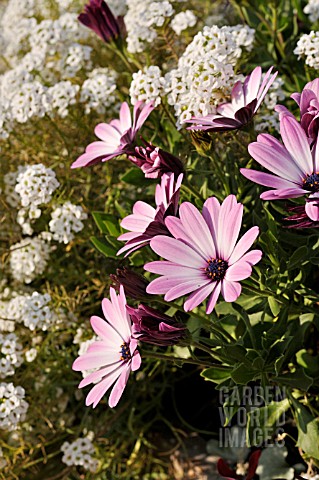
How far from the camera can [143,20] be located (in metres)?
1.33

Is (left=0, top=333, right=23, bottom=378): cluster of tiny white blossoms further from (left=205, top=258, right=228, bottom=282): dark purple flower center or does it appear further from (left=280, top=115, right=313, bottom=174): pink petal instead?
(left=280, top=115, right=313, bottom=174): pink petal

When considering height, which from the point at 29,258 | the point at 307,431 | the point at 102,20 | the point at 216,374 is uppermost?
the point at 102,20

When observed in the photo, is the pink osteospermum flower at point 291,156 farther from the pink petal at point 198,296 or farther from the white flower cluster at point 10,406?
the white flower cluster at point 10,406

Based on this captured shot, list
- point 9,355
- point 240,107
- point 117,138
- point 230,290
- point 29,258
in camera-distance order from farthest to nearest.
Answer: point 29,258, point 9,355, point 117,138, point 240,107, point 230,290

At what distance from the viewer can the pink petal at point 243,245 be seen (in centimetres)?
75

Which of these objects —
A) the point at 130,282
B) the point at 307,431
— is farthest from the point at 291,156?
the point at 307,431

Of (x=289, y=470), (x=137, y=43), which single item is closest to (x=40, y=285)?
(x=137, y=43)

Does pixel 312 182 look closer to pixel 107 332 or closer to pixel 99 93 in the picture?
pixel 107 332

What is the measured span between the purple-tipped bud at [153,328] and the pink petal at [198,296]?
4 cm

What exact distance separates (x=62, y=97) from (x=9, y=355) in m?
0.53

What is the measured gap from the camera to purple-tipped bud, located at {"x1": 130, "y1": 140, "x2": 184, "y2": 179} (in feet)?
2.91

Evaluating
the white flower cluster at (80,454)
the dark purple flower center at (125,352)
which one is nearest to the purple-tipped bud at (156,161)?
the dark purple flower center at (125,352)

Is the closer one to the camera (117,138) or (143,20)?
(117,138)

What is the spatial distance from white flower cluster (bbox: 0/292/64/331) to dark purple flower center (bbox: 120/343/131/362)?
1.30 feet
